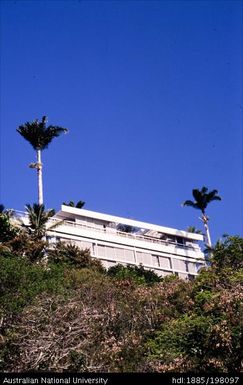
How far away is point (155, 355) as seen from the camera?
16109mm

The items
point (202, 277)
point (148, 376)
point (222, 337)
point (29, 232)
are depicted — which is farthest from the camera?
point (29, 232)

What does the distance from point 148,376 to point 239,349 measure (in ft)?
19.8

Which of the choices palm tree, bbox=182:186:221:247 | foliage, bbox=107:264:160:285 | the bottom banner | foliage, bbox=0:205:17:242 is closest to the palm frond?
palm tree, bbox=182:186:221:247

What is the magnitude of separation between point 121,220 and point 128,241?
2.70 metres

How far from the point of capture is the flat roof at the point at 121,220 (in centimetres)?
3959

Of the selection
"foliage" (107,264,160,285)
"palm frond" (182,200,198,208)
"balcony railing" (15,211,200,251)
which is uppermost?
"palm frond" (182,200,198,208)

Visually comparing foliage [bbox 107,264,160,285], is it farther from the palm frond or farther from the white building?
the palm frond

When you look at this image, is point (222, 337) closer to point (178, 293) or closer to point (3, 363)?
point (3, 363)

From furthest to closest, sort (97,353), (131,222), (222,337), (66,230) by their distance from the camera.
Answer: (131,222)
(66,230)
(97,353)
(222,337)

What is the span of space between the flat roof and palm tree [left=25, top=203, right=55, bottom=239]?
5886 millimetres

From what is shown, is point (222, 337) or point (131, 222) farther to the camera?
point (131, 222)

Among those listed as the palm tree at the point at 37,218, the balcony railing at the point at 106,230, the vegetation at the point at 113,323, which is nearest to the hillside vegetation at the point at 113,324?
the vegetation at the point at 113,323

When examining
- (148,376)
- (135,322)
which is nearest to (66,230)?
(135,322)

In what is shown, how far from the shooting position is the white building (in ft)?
123
